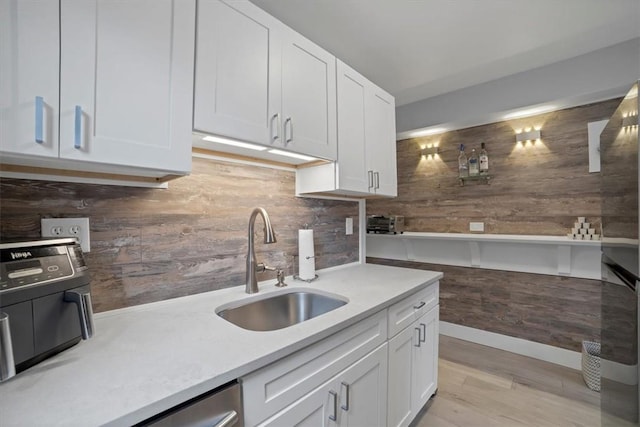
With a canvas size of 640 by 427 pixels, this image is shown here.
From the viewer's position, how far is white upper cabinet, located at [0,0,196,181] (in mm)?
675

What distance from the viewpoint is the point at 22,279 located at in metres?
0.67

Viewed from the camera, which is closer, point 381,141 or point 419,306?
point 419,306

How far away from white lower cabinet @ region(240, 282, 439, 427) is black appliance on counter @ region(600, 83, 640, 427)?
793mm

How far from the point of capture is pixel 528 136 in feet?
8.61

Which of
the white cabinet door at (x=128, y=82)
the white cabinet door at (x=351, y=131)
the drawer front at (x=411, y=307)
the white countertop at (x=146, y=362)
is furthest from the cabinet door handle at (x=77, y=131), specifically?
the drawer front at (x=411, y=307)

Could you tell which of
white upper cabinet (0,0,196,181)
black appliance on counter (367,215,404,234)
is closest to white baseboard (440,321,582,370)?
black appliance on counter (367,215,404,234)

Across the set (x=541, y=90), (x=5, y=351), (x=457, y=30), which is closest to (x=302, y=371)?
(x=5, y=351)

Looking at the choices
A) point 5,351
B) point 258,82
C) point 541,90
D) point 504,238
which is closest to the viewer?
point 5,351

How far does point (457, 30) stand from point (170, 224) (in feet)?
7.18

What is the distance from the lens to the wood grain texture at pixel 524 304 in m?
2.39

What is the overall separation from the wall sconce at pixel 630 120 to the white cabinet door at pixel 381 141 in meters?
1.15

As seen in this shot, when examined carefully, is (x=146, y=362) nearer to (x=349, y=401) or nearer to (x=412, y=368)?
(x=349, y=401)

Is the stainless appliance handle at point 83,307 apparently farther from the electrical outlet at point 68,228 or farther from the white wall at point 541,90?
the white wall at point 541,90

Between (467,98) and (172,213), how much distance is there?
2817 millimetres
